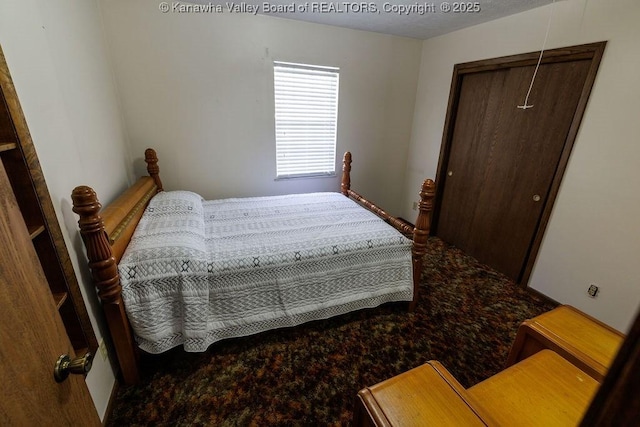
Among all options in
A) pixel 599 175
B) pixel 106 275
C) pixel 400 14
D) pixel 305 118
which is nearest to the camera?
pixel 106 275

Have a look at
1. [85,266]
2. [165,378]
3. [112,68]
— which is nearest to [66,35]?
[112,68]

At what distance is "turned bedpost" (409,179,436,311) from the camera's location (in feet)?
5.97

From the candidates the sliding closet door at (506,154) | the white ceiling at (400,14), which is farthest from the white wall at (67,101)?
the sliding closet door at (506,154)

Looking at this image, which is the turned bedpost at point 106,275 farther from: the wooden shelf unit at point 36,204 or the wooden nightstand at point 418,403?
the wooden nightstand at point 418,403

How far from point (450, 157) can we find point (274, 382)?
2.92m

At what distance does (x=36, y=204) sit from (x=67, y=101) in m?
0.85

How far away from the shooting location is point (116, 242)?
1461 millimetres

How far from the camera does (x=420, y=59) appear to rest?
334 centimetres

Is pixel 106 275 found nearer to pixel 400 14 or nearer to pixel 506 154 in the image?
pixel 400 14

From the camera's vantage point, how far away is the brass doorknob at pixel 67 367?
2.07 feet

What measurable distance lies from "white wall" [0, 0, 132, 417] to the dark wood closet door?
10.6ft

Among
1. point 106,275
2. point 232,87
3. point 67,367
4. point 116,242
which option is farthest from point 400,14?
point 67,367

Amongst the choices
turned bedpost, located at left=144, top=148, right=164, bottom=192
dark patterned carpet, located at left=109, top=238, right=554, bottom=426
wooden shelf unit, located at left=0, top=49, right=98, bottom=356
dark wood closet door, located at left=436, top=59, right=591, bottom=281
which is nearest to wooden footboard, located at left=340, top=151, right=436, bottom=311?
dark patterned carpet, located at left=109, top=238, right=554, bottom=426

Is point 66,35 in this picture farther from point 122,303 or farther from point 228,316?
point 228,316
